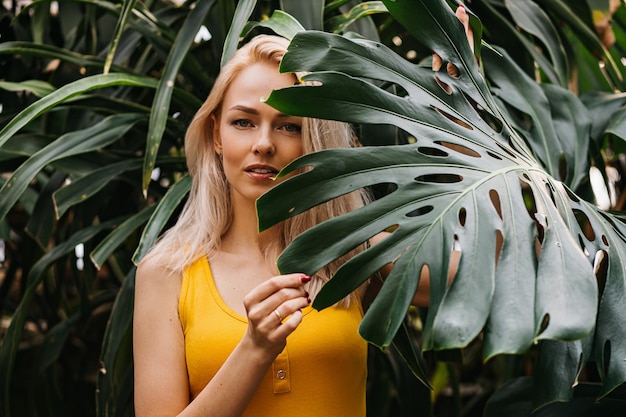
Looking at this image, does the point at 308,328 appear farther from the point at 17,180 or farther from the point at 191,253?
the point at 17,180

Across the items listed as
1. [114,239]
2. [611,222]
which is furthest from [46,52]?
[611,222]

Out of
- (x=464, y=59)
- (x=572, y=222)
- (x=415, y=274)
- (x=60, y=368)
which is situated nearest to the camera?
(x=415, y=274)

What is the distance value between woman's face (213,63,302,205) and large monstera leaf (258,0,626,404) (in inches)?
6.2

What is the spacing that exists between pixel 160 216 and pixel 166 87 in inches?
9.2

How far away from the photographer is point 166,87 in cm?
132

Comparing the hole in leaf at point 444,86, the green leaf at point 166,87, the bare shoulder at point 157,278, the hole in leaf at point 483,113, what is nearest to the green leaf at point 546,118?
Result: the hole in leaf at point 483,113

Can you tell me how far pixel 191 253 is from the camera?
43.3 inches

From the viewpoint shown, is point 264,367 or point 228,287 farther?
point 228,287

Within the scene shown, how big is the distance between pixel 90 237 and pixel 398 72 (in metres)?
0.78

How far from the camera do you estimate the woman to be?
3.36 ft

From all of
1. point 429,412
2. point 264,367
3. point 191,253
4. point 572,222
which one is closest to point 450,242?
point 572,222

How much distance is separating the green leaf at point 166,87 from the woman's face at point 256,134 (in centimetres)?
25

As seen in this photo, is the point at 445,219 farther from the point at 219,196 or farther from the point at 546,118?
the point at 546,118

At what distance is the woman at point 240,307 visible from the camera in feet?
3.36
